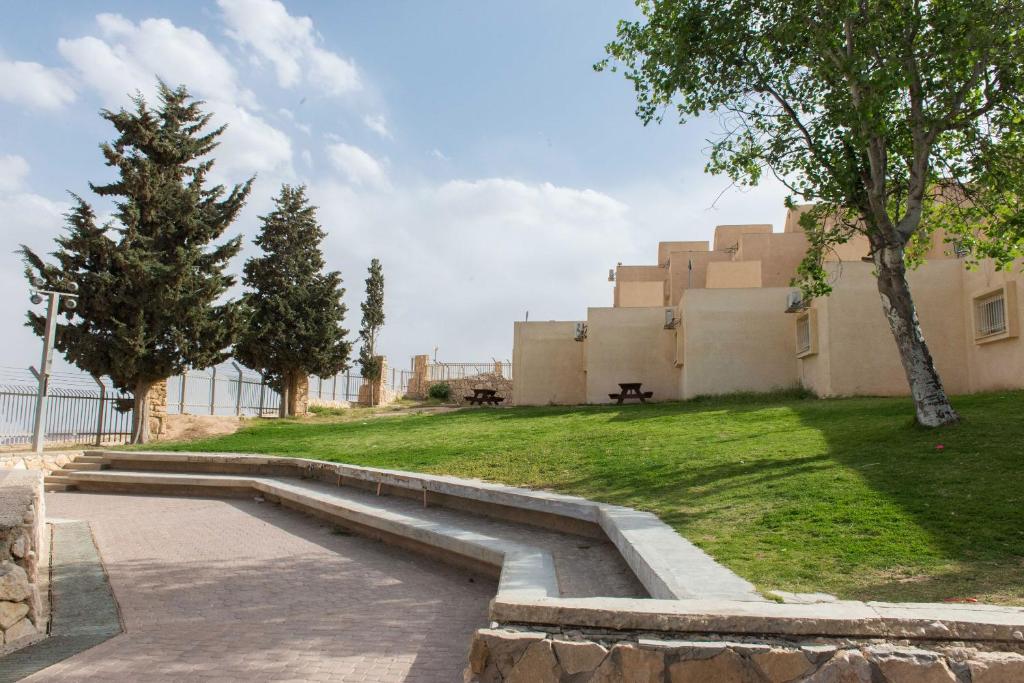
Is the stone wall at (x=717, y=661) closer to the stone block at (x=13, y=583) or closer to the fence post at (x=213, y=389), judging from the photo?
the stone block at (x=13, y=583)

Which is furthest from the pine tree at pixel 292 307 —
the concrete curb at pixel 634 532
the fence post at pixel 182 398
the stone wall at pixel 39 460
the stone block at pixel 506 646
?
the stone block at pixel 506 646

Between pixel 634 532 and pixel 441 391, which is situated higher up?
pixel 441 391

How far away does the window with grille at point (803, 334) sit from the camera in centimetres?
1920

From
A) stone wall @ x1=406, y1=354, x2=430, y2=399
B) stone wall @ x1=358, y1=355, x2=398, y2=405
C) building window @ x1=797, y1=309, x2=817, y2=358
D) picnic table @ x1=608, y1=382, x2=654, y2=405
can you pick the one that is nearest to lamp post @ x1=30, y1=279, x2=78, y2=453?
picnic table @ x1=608, y1=382, x2=654, y2=405

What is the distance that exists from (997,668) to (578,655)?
5.82 ft

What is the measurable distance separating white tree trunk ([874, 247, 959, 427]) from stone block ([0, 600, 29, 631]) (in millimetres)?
10238

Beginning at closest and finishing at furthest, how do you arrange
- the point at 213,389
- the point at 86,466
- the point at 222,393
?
the point at 86,466
the point at 213,389
the point at 222,393

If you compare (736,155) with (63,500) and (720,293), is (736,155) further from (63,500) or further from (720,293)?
(63,500)

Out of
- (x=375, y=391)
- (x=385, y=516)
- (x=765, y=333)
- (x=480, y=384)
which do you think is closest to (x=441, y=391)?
(x=480, y=384)

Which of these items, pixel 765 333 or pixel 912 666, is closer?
pixel 912 666

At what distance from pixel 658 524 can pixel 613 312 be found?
19.7 meters

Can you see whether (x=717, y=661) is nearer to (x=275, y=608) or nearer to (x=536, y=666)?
(x=536, y=666)

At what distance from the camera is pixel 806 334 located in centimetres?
1961

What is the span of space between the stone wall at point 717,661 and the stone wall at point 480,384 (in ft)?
108
